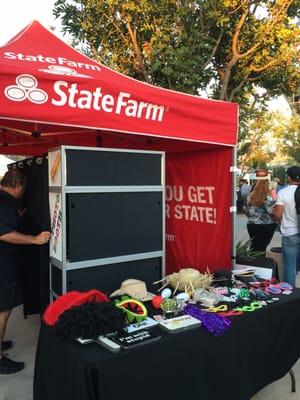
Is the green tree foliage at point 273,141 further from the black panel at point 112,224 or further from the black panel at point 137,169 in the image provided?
the black panel at point 112,224

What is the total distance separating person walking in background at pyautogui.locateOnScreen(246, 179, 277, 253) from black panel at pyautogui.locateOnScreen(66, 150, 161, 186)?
2.86 meters

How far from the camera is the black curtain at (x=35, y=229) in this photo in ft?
9.55

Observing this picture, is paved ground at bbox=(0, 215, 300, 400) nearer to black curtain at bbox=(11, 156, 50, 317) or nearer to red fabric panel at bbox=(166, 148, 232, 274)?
black curtain at bbox=(11, 156, 50, 317)

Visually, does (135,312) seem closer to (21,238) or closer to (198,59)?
(21,238)

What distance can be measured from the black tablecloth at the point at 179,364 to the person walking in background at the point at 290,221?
1.93 metres

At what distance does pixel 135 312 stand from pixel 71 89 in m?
1.36

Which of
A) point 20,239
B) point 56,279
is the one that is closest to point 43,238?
point 20,239

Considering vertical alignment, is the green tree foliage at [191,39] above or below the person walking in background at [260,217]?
above

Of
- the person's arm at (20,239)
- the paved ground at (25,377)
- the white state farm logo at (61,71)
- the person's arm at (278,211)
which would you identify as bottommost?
the paved ground at (25,377)

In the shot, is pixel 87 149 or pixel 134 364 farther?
pixel 87 149

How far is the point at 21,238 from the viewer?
2.72 metres

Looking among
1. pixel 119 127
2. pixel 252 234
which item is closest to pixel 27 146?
pixel 119 127

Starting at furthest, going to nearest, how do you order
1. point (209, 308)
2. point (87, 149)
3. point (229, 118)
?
point (229, 118)
point (87, 149)
point (209, 308)

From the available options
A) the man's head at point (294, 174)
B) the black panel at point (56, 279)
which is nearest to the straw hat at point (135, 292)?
the black panel at point (56, 279)
